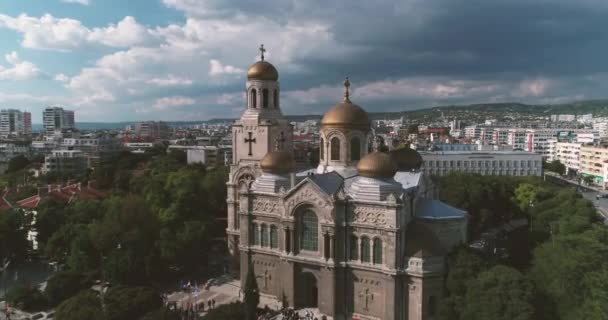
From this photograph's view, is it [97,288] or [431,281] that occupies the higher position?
[431,281]

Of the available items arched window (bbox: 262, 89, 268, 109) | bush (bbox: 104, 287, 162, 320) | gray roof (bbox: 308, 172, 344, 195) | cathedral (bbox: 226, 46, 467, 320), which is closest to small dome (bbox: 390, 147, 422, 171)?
cathedral (bbox: 226, 46, 467, 320)

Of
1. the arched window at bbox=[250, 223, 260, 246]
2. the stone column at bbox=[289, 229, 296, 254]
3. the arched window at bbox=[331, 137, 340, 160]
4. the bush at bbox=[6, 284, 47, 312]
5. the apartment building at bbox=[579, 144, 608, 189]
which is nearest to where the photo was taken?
the stone column at bbox=[289, 229, 296, 254]

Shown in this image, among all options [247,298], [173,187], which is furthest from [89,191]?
[247,298]

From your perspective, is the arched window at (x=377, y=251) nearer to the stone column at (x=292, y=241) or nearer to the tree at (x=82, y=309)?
the stone column at (x=292, y=241)

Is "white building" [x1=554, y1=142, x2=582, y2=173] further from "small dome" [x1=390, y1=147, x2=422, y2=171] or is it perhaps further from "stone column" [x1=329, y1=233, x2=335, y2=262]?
"stone column" [x1=329, y1=233, x2=335, y2=262]

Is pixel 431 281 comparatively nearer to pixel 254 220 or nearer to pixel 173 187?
pixel 254 220

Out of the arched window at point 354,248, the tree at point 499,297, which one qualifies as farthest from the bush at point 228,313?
the tree at point 499,297
